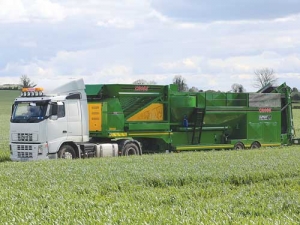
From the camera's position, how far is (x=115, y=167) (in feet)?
54.2

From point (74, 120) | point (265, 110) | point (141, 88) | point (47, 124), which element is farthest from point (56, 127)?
point (265, 110)

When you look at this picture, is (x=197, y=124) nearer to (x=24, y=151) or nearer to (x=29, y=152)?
(x=29, y=152)

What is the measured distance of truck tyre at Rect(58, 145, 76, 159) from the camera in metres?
21.9

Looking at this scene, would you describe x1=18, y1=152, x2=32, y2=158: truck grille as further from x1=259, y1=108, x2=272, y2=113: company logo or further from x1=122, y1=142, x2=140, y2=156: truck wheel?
x1=259, y1=108, x2=272, y2=113: company logo

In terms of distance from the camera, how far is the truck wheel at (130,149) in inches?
942

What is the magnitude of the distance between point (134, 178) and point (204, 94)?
44.6ft

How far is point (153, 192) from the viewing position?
40.5 feet

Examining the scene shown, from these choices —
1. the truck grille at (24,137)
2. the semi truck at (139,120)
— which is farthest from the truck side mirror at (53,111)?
the truck grille at (24,137)

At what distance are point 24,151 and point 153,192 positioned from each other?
10352 mm

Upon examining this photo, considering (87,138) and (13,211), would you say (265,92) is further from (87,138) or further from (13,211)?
(13,211)

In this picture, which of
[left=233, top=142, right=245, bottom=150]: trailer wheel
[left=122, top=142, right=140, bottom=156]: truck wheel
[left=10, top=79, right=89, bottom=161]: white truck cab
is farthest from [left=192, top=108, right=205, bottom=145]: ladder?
[left=10, top=79, right=89, bottom=161]: white truck cab

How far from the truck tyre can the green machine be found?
1682 mm

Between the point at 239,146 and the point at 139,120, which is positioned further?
the point at 239,146

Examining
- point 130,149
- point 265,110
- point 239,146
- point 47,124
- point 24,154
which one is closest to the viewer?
point 47,124
